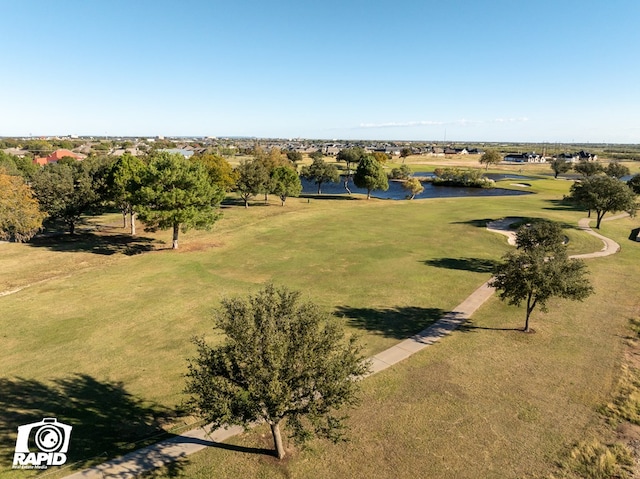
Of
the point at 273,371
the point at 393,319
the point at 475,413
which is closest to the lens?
the point at 273,371

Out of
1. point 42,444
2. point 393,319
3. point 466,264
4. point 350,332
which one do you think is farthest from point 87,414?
point 466,264

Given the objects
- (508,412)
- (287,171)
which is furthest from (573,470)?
(287,171)

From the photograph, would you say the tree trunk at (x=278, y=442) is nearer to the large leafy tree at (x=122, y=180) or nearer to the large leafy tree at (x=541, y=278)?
the large leafy tree at (x=541, y=278)

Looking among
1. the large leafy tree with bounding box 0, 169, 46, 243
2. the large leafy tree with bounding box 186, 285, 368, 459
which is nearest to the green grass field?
the large leafy tree with bounding box 0, 169, 46, 243

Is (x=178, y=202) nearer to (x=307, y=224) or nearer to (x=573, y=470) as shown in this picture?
(x=307, y=224)

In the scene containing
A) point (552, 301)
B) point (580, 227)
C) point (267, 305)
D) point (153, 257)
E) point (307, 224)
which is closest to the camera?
point (267, 305)

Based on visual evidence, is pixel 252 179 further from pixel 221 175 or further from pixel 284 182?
pixel 284 182
